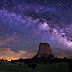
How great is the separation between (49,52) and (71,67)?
130 metres

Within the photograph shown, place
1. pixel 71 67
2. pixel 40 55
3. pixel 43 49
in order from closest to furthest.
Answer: pixel 71 67 → pixel 40 55 → pixel 43 49

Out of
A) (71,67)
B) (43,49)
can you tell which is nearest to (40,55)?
(43,49)

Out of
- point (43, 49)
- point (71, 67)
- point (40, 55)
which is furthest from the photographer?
point (43, 49)

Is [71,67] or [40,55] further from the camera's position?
[40,55]

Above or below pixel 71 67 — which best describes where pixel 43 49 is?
above

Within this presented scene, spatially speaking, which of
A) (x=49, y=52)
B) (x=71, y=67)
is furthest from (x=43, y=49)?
(x=71, y=67)

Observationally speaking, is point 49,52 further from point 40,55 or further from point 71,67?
point 71,67

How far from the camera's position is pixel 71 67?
3706 cm

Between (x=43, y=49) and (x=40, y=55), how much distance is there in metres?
12.7

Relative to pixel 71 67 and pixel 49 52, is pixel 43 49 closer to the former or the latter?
pixel 49 52

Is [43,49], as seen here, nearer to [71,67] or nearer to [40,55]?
[40,55]

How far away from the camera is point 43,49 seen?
16675cm

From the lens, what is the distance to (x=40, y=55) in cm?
15638

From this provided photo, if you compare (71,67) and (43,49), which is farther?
(43,49)
